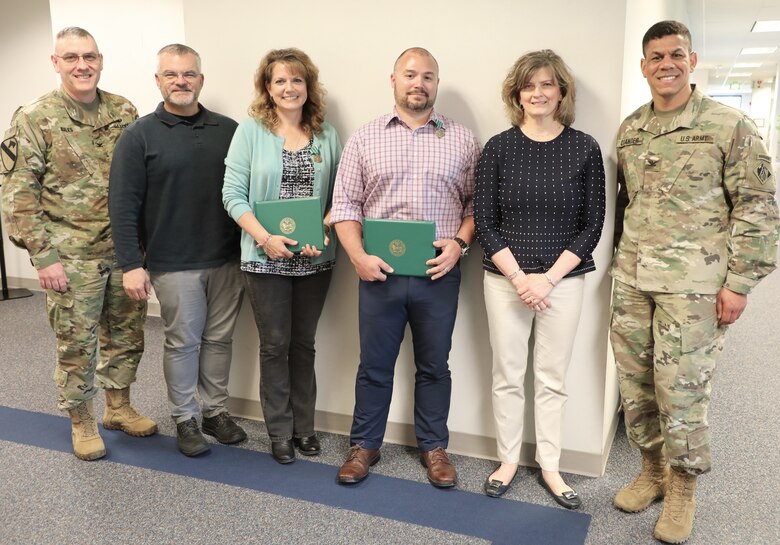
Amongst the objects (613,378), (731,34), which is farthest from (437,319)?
(731,34)

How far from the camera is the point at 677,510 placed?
6.59 feet

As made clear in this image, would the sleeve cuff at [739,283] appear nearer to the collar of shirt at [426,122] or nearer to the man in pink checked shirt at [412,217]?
the man in pink checked shirt at [412,217]

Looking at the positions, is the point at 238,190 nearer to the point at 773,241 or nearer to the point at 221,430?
the point at 221,430

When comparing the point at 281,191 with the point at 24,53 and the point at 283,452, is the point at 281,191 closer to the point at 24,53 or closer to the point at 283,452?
the point at 283,452

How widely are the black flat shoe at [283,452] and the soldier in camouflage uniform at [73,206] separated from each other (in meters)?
0.68

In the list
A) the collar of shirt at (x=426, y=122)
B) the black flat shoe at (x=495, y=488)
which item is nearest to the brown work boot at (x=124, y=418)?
the black flat shoe at (x=495, y=488)

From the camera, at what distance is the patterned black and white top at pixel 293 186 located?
92.3 inches

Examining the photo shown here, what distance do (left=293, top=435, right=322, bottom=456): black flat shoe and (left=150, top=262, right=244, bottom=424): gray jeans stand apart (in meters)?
0.39

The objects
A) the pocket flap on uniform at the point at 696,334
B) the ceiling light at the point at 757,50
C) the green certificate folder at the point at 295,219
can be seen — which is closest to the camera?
the pocket flap on uniform at the point at 696,334

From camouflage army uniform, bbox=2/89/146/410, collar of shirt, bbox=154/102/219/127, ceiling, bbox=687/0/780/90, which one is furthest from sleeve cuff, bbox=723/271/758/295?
ceiling, bbox=687/0/780/90

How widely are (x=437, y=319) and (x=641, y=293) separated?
67 cm

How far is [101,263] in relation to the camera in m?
2.49

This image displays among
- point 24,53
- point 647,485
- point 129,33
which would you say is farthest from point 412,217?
point 24,53

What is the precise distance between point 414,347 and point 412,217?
479mm
